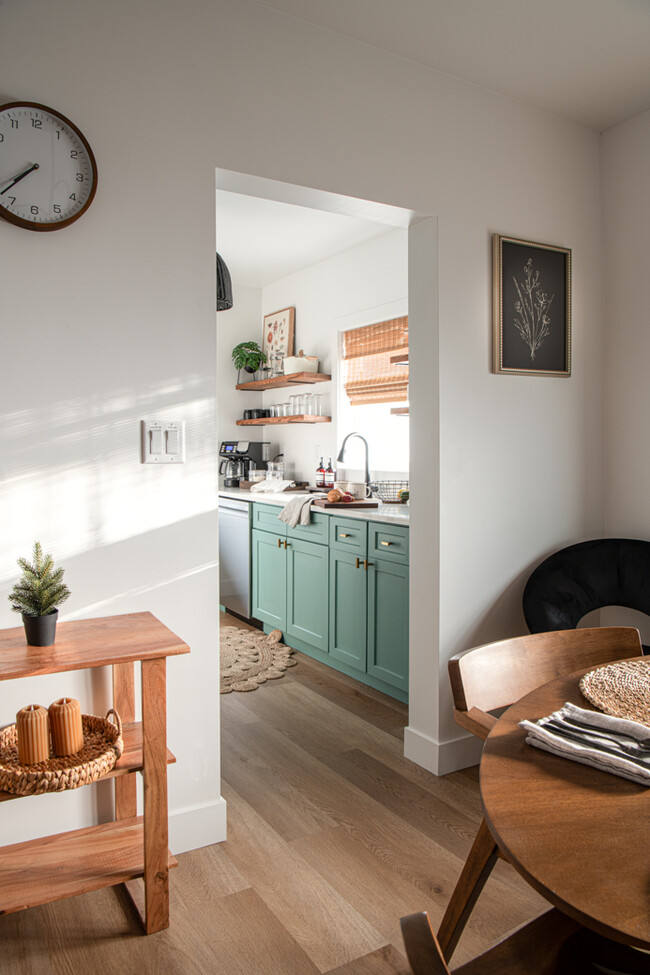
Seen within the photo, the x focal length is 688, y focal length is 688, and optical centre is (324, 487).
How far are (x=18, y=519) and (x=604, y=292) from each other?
264cm

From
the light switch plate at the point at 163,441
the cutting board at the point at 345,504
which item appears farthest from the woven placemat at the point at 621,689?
the cutting board at the point at 345,504

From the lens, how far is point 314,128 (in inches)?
92.0

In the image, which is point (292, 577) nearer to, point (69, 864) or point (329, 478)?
point (329, 478)

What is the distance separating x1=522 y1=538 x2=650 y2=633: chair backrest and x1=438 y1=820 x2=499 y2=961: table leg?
1.39 metres

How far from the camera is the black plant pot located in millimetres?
1693

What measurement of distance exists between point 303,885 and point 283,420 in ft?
12.0

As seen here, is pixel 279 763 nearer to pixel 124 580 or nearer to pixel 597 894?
pixel 124 580

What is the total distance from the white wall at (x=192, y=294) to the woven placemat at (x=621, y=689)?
1255 millimetres

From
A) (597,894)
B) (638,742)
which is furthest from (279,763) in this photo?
(597,894)

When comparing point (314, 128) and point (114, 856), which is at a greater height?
point (314, 128)

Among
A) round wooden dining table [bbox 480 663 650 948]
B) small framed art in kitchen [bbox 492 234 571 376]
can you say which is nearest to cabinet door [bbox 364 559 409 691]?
small framed art in kitchen [bbox 492 234 571 376]

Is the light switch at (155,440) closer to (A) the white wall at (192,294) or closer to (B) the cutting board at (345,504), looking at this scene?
(A) the white wall at (192,294)

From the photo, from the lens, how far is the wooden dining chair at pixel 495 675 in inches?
54.2

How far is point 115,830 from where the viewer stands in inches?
76.3
